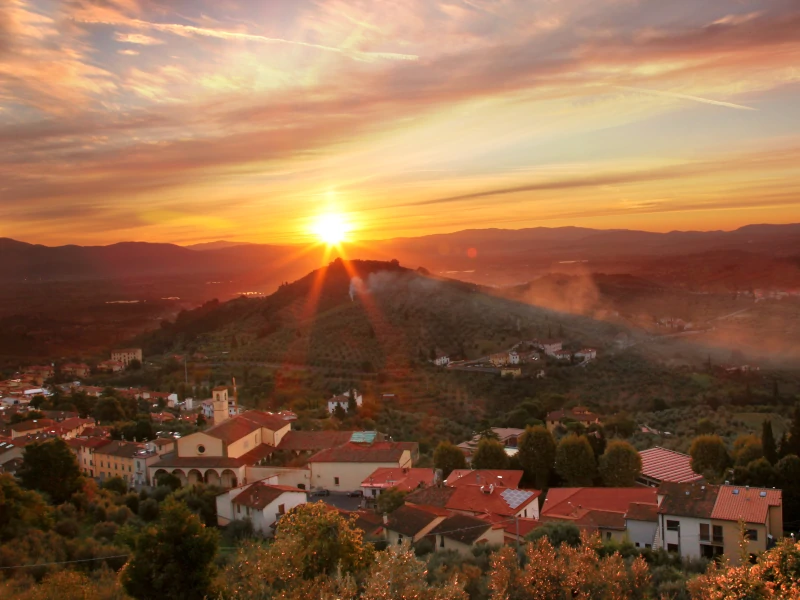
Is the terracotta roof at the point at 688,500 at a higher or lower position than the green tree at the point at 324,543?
lower

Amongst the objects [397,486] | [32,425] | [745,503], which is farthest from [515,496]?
[32,425]

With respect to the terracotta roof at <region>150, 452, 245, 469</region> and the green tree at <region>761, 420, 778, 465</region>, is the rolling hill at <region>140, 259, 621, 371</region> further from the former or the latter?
the green tree at <region>761, 420, 778, 465</region>

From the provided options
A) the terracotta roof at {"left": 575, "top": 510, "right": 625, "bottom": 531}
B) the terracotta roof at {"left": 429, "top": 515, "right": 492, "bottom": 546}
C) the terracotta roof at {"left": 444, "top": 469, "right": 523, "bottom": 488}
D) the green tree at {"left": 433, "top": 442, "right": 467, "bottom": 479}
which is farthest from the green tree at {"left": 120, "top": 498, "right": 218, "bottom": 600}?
the green tree at {"left": 433, "top": 442, "right": 467, "bottom": 479}

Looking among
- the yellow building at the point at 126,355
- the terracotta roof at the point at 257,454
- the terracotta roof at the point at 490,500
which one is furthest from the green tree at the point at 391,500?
the yellow building at the point at 126,355

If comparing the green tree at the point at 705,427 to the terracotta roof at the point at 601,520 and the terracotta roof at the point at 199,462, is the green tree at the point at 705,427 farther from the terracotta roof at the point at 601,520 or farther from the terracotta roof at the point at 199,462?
the terracotta roof at the point at 199,462

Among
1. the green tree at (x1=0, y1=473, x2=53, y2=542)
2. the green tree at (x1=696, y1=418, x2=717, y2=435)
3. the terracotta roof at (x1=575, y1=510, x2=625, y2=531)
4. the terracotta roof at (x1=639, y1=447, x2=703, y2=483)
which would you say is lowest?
the green tree at (x1=696, y1=418, x2=717, y2=435)

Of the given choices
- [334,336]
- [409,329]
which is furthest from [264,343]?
[409,329]
